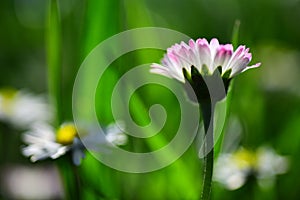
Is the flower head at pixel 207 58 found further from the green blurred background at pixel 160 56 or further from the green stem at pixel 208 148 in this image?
the green blurred background at pixel 160 56

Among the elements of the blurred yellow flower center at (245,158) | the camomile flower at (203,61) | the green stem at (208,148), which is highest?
the camomile flower at (203,61)

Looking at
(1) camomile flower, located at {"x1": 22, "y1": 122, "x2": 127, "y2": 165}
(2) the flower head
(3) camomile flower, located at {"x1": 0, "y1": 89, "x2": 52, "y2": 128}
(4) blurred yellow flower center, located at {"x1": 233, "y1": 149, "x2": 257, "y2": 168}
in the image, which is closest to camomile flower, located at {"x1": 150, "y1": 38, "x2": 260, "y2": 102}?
(2) the flower head

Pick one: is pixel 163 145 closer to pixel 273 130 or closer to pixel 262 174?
pixel 262 174

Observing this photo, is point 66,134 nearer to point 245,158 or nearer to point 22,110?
point 245,158

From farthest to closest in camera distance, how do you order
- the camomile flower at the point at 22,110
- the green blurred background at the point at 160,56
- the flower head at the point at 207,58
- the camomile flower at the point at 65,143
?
the camomile flower at the point at 22,110 → the green blurred background at the point at 160,56 → the camomile flower at the point at 65,143 → the flower head at the point at 207,58

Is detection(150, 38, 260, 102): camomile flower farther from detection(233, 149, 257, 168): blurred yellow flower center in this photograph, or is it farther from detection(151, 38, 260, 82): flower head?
detection(233, 149, 257, 168): blurred yellow flower center

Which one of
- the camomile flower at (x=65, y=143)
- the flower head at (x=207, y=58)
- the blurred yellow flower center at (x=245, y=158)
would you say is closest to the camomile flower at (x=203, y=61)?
the flower head at (x=207, y=58)

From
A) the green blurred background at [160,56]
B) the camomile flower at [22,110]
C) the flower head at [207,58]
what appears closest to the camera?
the flower head at [207,58]

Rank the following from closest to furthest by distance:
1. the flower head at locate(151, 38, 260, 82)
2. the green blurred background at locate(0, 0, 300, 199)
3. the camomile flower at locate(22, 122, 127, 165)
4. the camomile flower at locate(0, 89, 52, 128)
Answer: the flower head at locate(151, 38, 260, 82), the camomile flower at locate(22, 122, 127, 165), the green blurred background at locate(0, 0, 300, 199), the camomile flower at locate(0, 89, 52, 128)
